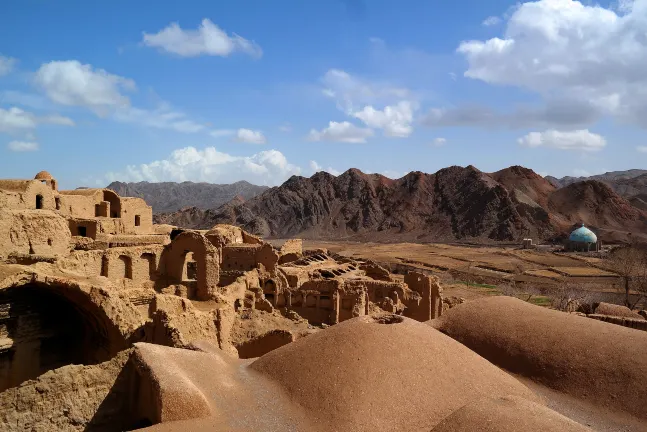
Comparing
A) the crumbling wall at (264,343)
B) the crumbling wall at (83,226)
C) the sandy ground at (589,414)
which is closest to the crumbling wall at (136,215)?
the crumbling wall at (83,226)

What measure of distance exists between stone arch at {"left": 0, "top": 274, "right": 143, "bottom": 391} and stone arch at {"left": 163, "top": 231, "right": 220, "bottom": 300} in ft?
16.3

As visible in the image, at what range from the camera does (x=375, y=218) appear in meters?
116

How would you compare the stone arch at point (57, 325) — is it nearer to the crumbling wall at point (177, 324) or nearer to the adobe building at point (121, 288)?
the adobe building at point (121, 288)

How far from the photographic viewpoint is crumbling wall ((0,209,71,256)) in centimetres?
1525

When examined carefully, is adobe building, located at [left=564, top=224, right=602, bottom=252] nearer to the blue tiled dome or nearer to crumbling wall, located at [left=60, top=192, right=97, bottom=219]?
the blue tiled dome

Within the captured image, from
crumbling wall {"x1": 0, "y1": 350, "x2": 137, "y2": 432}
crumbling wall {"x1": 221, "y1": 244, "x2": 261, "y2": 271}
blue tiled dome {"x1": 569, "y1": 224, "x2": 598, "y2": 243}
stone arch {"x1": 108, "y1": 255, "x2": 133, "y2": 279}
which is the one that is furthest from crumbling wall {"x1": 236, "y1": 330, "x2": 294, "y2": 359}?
blue tiled dome {"x1": 569, "y1": 224, "x2": 598, "y2": 243}

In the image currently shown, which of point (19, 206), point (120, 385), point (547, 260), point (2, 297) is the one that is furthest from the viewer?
point (547, 260)

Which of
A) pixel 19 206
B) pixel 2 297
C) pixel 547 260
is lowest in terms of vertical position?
pixel 547 260

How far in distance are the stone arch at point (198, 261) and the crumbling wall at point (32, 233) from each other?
3908 millimetres

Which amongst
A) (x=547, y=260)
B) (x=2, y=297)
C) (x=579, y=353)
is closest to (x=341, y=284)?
(x=579, y=353)

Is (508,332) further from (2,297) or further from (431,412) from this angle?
(2,297)

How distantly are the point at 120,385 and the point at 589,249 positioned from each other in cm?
8700

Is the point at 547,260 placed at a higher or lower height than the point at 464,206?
lower

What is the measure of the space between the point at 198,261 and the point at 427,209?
4098 inches
